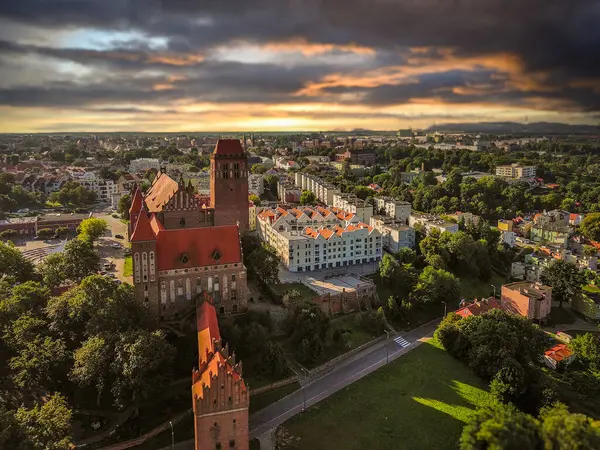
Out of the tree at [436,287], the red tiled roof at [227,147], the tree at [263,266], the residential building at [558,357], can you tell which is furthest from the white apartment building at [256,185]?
the residential building at [558,357]

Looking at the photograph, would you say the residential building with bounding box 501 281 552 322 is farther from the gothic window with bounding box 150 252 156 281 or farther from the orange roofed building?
the gothic window with bounding box 150 252 156 281

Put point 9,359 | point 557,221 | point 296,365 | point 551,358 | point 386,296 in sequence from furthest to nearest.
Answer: point 557,221
point 386,296
point 551,358
point 296,365
point 9,359

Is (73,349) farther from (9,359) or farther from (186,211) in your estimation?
(186,211)

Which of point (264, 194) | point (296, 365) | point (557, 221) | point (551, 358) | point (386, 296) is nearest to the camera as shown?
point (296, 365)

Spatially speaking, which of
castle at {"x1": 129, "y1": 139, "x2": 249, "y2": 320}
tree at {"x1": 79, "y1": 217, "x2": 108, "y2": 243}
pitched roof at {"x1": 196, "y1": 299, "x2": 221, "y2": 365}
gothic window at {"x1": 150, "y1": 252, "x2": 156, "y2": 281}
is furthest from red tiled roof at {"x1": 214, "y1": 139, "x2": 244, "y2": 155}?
tree at {"x1": 79, "y1": 217, "x2": 108, "y2": 243}

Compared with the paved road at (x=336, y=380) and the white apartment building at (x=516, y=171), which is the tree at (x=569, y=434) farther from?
the white apartment building at (x=516, y=171)

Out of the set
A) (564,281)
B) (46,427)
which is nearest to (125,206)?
(46,427)

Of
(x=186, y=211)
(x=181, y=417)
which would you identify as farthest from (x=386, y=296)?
(x=181, y=417)

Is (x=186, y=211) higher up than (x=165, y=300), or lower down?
higher up

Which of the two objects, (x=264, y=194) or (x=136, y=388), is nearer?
(x=136, y=388)
